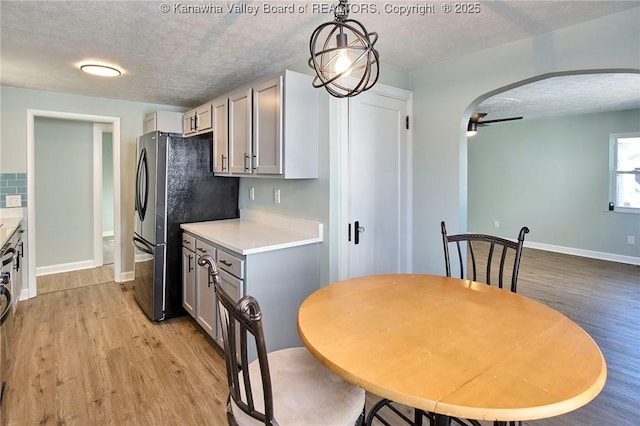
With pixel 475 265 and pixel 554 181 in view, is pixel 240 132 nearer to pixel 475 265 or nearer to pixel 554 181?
pixel 475 265

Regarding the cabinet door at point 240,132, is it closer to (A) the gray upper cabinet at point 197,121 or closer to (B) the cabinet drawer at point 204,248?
(A) the gray upper cabinet at point 197,121

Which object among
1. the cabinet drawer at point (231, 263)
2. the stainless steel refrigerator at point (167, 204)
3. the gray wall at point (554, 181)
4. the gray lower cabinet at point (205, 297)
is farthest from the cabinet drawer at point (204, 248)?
the gray wall at point (554, 181)

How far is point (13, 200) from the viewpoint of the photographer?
145 inches

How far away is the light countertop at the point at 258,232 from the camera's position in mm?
2428

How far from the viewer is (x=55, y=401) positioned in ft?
6.99

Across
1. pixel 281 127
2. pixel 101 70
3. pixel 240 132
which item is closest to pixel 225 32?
pixel 281 127

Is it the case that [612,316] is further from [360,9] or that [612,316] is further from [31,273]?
[31,273]

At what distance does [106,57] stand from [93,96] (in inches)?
66.0

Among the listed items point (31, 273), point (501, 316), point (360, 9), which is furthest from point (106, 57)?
point (501, 316)

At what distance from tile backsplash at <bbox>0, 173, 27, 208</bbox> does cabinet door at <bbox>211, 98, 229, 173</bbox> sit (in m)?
2.15

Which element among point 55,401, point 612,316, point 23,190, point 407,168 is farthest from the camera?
point 23,190

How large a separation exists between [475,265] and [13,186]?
460 centimetres

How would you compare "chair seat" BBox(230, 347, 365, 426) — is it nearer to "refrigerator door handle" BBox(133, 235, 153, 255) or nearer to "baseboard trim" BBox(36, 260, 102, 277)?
"refrigerator door handle" BBox(133, 235, 153, 255)

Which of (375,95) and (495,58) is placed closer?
(495,58)
